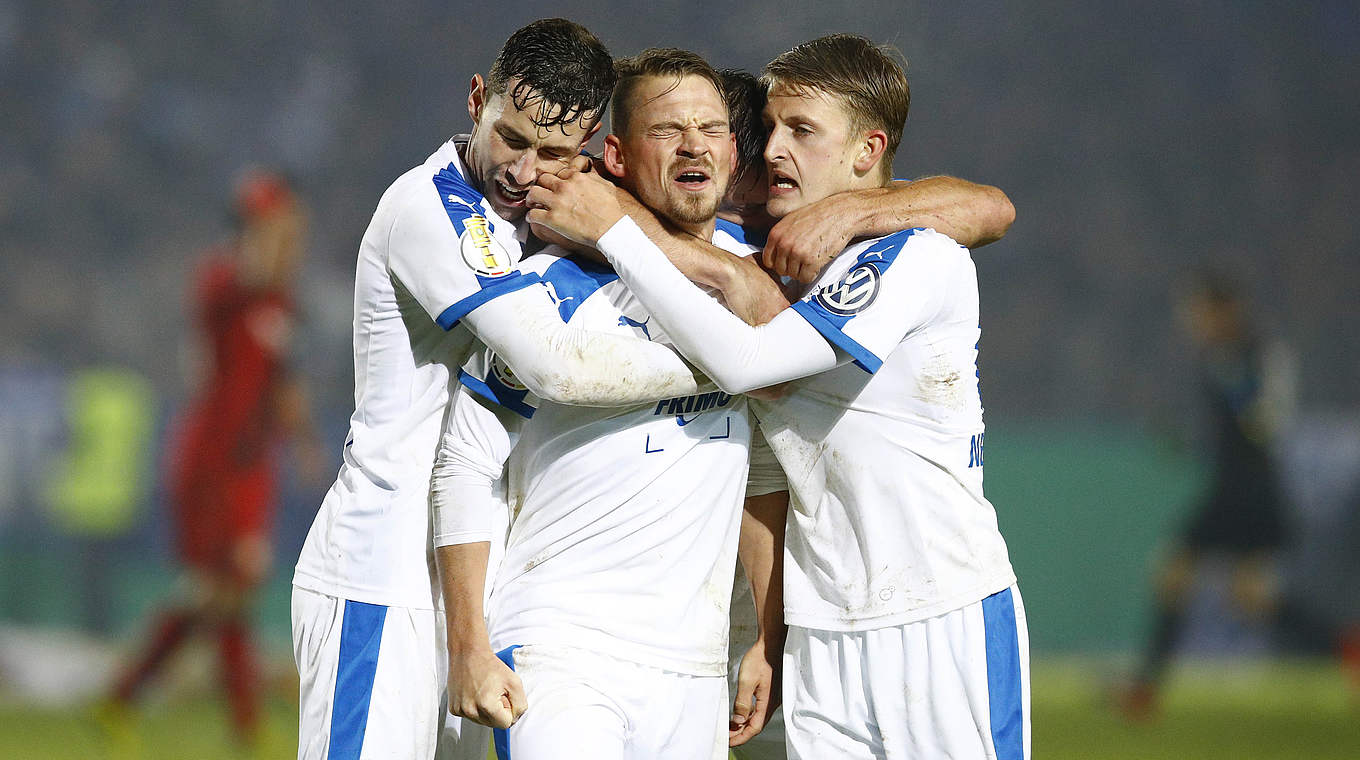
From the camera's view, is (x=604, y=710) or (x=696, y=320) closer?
(x=604, y=710)

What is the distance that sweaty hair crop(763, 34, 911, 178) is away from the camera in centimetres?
275

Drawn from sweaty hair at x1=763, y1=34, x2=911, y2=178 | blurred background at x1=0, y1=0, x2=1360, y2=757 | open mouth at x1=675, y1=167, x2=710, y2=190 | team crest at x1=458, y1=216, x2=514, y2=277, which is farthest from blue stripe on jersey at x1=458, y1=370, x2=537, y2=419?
blurred background at x1=0, y1=0, x2=1360, y2=757

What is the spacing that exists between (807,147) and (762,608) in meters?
1.04

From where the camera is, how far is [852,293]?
8.03ft

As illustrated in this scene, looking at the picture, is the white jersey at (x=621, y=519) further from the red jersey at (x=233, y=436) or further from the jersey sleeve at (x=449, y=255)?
the red jersey at (x=233, y=436)

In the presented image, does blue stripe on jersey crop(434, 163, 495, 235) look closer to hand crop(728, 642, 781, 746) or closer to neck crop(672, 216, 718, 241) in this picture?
neck crop(672, 216, 718, 241)

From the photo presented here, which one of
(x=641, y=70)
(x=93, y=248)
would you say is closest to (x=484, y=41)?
(x=93, y=248)

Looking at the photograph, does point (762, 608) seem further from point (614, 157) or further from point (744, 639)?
point (614, 157)

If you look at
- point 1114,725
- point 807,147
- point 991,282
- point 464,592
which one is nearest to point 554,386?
point 464,592

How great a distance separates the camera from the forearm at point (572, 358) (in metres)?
2.30

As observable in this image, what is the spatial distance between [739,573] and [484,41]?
8.12m

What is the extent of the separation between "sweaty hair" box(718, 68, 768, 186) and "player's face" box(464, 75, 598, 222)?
43 cm

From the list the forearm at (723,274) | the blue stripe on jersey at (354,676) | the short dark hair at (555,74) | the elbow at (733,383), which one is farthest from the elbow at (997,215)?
the blue stripe on jersey at (354,676)

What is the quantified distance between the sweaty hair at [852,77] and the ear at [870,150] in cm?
2
